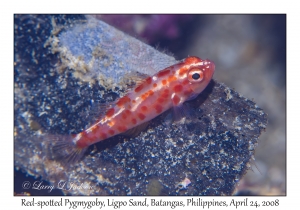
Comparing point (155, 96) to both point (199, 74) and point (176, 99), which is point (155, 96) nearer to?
point (176, 99)

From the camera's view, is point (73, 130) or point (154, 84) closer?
point (154, 84)

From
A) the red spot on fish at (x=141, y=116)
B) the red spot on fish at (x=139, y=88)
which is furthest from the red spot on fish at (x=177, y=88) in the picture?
the red spot on fish at (x=141, y=116)

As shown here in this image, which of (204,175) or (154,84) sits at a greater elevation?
(154,84)

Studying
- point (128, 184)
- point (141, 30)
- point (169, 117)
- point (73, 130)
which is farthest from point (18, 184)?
point (141, 30)

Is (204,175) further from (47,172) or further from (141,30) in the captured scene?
(141,30)

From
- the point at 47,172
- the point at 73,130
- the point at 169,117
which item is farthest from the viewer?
the point at 47,172

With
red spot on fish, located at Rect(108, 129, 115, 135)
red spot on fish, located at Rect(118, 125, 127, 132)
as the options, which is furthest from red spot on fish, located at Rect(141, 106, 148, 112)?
red spot on fish, located at Rect(108, 129, 115, 135)

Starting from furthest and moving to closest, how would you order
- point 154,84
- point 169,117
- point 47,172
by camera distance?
1. point 47,172
2. point 169,117
3. point 154,84
